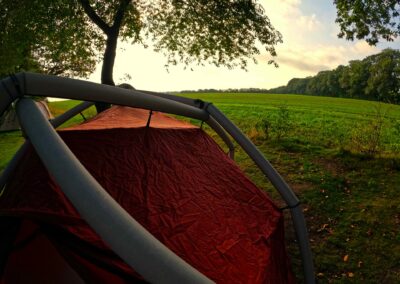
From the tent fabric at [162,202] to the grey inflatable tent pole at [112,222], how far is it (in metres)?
1.19

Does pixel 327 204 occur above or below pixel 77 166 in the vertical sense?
below

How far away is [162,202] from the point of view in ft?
11.2

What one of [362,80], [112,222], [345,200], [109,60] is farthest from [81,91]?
[362,80]

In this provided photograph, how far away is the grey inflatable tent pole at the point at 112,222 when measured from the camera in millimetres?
1268

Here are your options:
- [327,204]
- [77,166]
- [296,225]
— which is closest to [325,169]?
[327,204]

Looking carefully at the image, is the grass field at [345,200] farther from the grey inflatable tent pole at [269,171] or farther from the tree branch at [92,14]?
the tree branch at [92,14]

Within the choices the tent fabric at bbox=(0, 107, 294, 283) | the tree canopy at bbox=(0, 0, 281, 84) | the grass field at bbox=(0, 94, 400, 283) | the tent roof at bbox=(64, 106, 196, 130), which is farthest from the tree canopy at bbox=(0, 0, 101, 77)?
the tent fabric at bbox=(0, 107, 294, 283)

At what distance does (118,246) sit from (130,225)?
0.33 feet

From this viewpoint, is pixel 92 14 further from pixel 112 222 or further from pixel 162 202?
pixel 112 222

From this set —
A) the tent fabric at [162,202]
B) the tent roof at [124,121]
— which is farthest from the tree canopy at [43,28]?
the tent fabric at [162,202]

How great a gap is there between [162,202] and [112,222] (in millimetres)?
2035

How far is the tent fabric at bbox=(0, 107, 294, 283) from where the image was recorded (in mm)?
2713

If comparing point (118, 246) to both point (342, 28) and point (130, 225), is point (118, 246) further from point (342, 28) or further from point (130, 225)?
point (342, 28)

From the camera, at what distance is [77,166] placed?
5.35 ft
